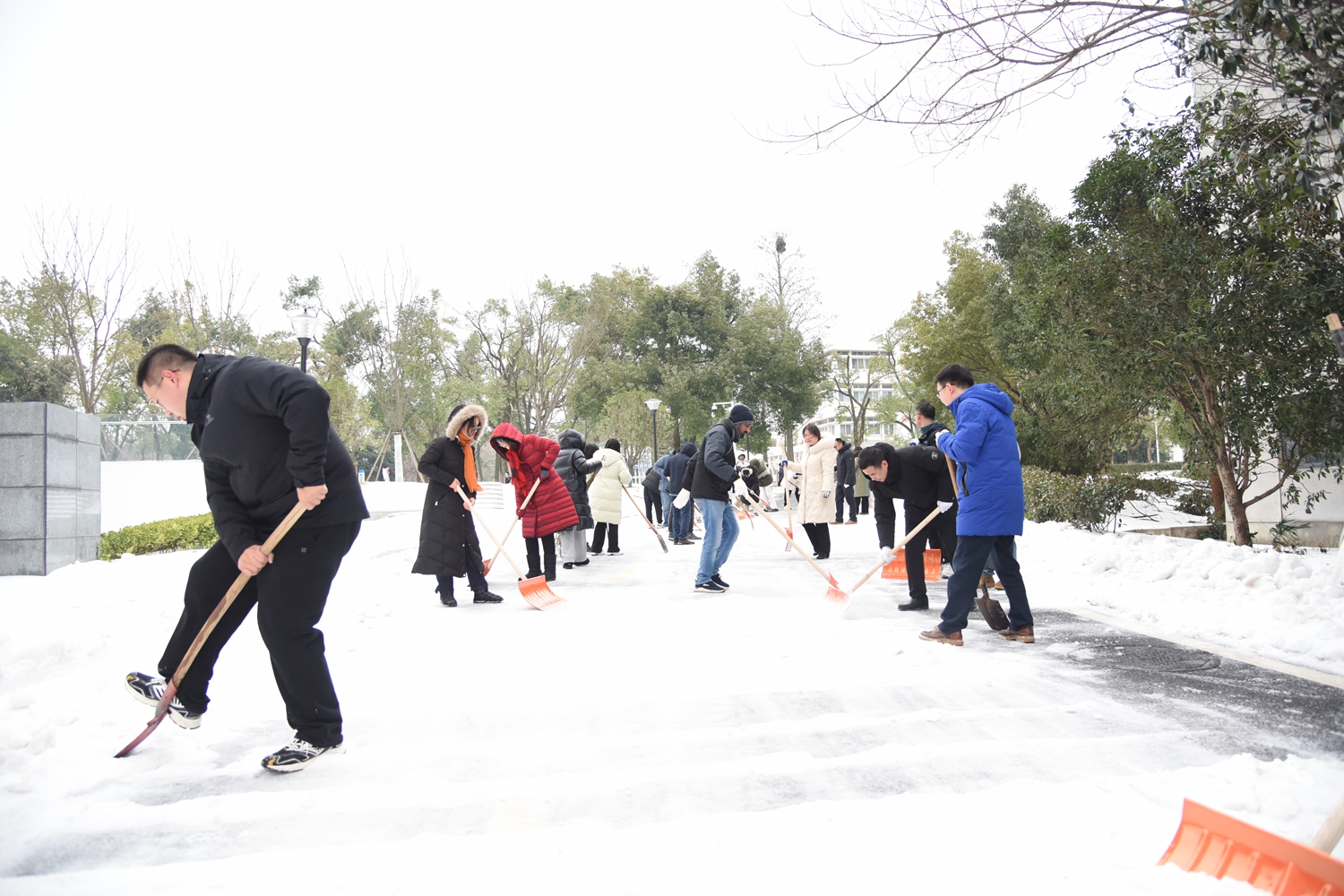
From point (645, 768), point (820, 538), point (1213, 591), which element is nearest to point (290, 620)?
point (645, 768)

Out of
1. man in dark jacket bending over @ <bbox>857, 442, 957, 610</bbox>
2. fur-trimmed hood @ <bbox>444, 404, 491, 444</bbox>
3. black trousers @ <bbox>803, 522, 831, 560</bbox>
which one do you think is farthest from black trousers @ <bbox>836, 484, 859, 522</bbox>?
fur-trimmed hood @ <bbox>444, 404, 491, 444</bbox>

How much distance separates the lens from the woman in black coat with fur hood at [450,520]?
7.57m

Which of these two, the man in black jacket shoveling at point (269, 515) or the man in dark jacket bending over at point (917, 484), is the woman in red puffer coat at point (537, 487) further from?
the man in black jacket shoveling at point (269, 515)

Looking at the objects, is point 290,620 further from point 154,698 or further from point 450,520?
point 450,520

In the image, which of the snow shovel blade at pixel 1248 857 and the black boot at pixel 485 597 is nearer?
the snow shovel blade at pixel 1248 857

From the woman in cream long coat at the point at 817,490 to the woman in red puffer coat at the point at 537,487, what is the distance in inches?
152

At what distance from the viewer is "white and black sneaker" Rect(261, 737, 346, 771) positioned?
10.5 feet

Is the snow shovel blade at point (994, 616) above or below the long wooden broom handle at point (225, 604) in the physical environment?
below

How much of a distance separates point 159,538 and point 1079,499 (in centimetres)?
1358

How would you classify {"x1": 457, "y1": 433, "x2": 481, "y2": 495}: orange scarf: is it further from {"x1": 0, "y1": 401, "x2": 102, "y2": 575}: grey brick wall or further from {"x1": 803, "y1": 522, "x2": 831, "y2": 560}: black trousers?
{"x1": 803, "y1": 522, "x2": 831, "y2": 560}: black trousers

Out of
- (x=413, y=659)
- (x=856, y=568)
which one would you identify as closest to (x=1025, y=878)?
(x=413, y=659)

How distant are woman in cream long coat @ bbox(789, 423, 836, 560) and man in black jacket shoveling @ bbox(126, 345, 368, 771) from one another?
8341mm

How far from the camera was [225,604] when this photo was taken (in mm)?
3414

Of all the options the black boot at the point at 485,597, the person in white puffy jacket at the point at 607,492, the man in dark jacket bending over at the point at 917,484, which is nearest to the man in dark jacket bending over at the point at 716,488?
the man in dark jacket bending over at the point at 917,484
